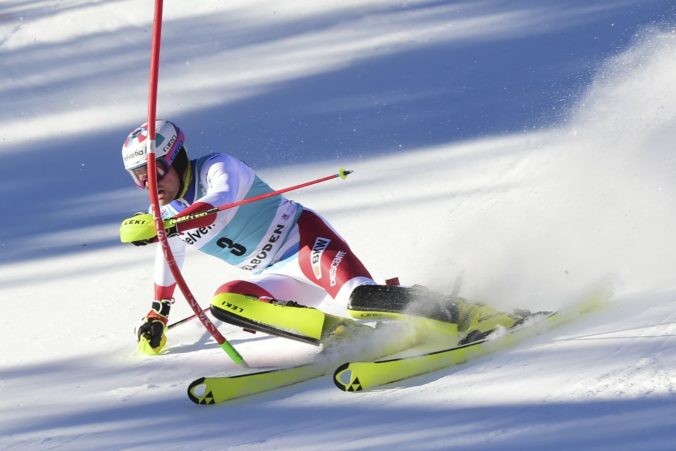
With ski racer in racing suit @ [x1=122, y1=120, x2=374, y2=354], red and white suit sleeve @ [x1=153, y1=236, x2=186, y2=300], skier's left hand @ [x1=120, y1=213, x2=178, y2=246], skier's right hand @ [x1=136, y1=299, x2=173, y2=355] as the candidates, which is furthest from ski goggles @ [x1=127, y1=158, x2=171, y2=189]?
skier's right hand @ [x1=136, y1=299, x2=173, y2=355]

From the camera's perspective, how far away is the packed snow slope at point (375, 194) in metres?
4.79

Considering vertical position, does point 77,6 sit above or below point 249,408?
above

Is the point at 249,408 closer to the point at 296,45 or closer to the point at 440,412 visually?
the point at 440,412

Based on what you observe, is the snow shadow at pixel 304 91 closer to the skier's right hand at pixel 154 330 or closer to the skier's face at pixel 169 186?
the skier's right hand at pixel 154 330

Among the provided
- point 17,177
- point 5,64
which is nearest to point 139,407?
point 17,177

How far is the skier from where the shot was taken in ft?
18.4

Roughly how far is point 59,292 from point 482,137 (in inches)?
135

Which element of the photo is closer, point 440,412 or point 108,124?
point 440,412

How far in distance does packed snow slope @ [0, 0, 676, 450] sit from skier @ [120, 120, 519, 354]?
0.32 m

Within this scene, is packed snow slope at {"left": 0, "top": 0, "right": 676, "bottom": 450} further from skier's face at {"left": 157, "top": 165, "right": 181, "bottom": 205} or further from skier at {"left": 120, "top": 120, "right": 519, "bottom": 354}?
skier's face at {"left": 157, "top": 165, "right": 181, "bottom": 205}

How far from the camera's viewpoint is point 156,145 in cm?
597

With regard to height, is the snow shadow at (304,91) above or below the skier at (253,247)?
above

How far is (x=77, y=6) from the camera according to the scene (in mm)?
12898

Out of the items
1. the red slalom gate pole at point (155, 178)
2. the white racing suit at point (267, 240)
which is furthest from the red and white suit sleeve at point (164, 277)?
the red slalom gate pole at point (155, 178)
